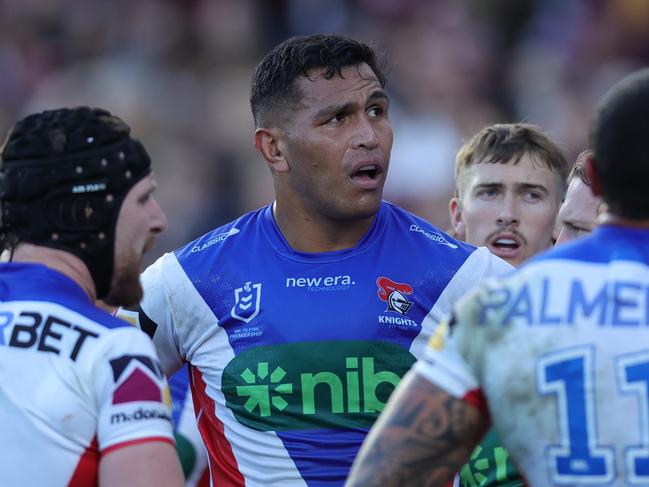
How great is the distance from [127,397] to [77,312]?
33 cm

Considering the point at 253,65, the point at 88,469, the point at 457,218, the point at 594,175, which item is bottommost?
the point at 88,469

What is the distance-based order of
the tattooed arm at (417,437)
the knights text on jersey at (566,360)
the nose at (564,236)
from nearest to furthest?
the knights text on jersey at (566,360)
the tattooed arm at (417,437)
the nose at (564,236)

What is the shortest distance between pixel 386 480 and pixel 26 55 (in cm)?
1200

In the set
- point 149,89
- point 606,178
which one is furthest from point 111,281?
point 149,89

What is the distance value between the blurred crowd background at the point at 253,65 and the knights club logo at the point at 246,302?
713 cm

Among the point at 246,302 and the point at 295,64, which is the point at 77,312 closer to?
the point at 246,302

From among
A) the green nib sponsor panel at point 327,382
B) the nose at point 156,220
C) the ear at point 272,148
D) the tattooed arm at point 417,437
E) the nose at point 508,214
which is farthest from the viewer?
the nose at point 508,214

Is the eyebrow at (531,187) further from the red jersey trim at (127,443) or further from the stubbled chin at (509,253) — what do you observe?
the red jersey trim at (127,443)

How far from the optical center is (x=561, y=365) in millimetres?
3379

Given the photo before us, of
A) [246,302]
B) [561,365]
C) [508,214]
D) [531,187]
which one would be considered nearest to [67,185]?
[246,302]

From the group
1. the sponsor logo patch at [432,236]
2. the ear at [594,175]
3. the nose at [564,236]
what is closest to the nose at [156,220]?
the sponsor logo patch at [432,236]

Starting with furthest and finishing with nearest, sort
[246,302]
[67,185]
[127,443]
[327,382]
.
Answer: [246,302]
[327,382]
[67,185]
[127,443]

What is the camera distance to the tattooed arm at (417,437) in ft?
11.4

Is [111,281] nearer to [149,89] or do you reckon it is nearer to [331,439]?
[331,439]
